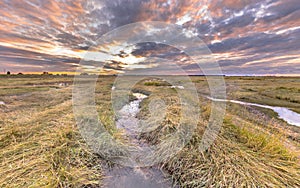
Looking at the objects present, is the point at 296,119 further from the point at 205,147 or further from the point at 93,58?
the point at 93,58

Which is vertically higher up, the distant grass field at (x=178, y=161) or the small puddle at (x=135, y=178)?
the distant grass field at (x=178, y=161)

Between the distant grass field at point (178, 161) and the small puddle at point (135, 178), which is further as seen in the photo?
the small puddle at point (135, 178)

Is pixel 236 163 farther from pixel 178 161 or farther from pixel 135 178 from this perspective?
pixel 135 178

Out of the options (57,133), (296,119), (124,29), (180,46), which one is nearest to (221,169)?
(57,133)

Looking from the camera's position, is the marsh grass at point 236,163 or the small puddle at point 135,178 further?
the small puddle at point 135,178

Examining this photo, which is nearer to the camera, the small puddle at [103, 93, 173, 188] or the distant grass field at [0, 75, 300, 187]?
the distant grass field at [0, 75, 300, 187]

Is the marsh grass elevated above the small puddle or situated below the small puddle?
above

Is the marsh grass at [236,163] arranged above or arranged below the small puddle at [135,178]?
above

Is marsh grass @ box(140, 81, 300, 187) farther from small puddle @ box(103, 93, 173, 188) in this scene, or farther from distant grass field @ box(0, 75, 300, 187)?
small puddle @ box(103, 93, 173, 188)

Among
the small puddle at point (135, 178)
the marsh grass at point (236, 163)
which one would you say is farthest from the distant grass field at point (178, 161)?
the small puddle at point (135, 178)

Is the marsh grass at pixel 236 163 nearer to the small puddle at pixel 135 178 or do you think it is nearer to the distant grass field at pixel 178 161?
the distant grass field at pixel 178 161

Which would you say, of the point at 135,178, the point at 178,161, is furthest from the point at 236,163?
the point at 135,178

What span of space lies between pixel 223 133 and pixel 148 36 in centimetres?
1149

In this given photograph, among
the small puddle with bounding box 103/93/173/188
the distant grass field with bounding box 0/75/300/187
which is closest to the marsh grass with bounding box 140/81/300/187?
the distant grass field with bounding box 0/75/300/187
